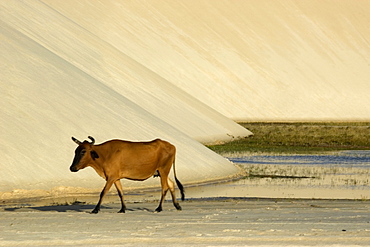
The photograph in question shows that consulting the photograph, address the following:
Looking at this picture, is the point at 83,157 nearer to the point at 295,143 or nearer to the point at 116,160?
the point at 116,160

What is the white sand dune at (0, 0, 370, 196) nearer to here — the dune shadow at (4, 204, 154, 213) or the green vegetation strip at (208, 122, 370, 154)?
the green vegetation strip at (208, 122, 370, 154)

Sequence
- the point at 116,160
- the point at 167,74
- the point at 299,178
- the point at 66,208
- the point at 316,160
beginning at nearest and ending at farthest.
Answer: the point at 116,160, the point at 66,208, the point at 299,178, the point at 316,160, the point at 167,74

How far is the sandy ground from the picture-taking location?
36.1 ft

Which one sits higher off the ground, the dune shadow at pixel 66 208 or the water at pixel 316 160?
the water at pixel 316 160

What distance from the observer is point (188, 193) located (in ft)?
69.1

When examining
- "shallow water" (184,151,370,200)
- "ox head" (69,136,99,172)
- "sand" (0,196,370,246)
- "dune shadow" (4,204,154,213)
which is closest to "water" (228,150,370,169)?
"shallow water" (184,151,370,200)

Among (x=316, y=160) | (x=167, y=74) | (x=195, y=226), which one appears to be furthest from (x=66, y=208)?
(x=167, y=74)

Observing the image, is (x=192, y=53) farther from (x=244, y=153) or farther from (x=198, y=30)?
(x=244, y=153)

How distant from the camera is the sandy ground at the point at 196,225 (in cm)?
1101

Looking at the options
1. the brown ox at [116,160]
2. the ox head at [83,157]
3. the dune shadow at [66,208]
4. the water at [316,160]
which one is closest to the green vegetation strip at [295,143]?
the water at [316,160]

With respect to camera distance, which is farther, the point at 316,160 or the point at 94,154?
the point at 316,160

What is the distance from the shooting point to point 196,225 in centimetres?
1261

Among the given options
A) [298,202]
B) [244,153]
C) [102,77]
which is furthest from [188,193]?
[102,77]

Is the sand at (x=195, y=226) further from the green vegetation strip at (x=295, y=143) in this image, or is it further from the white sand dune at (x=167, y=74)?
the green vegetation strip at (x=295, y=143)
